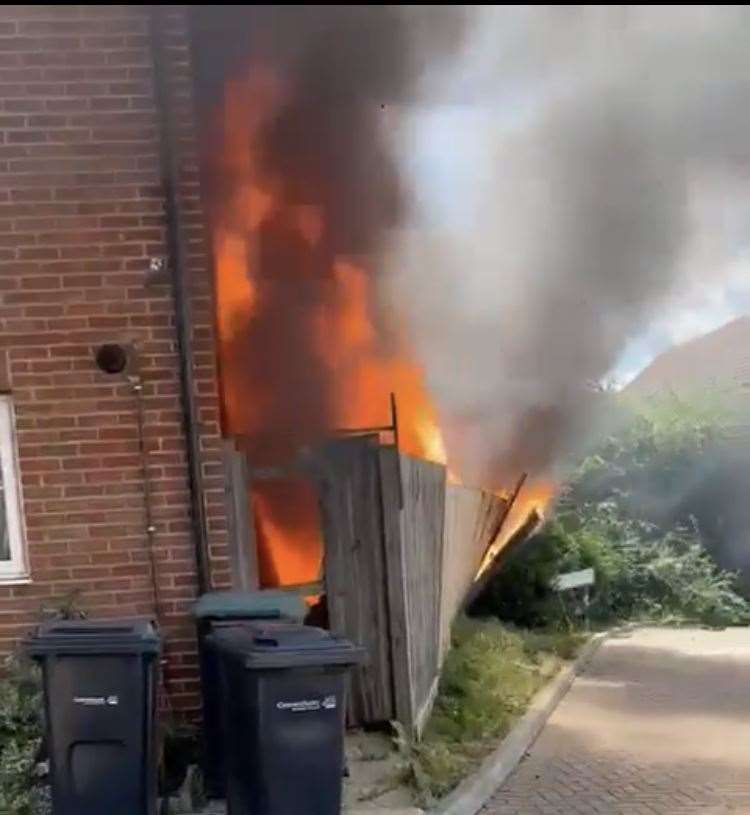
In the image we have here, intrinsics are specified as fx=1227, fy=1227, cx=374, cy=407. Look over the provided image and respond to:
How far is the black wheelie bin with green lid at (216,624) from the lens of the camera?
5.34 metres

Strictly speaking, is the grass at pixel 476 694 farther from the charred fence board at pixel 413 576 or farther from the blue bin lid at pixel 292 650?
the blue bin lid at pixel 292 650

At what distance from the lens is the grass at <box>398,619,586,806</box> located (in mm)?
5707

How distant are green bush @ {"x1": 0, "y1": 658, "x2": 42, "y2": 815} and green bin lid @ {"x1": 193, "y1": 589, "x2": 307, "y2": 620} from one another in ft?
2.70

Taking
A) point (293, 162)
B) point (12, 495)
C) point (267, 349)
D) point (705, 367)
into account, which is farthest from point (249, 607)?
point (705, 367)

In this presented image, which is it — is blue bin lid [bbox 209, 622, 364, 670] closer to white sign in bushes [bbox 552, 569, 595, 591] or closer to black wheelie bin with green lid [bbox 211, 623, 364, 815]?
black wheelie bin with green lid [bbox 211, 623, 364, 815]

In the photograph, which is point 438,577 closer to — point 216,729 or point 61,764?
point 216,729

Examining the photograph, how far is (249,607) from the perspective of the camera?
5.43 meters

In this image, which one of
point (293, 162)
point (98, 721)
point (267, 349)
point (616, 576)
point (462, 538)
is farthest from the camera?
point (616, 576)

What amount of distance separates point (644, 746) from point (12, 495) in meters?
3.67

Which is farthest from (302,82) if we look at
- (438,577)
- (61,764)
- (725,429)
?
(725,429)

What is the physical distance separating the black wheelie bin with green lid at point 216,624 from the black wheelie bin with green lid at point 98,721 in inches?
26.4

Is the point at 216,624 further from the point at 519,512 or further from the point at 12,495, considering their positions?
the point at 519,512

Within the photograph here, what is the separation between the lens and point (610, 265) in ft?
32.8

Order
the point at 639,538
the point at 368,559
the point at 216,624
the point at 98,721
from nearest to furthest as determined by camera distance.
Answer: the point at 98,721 < the point at 216,624 < the point at 368,559 < the point at 639,538
